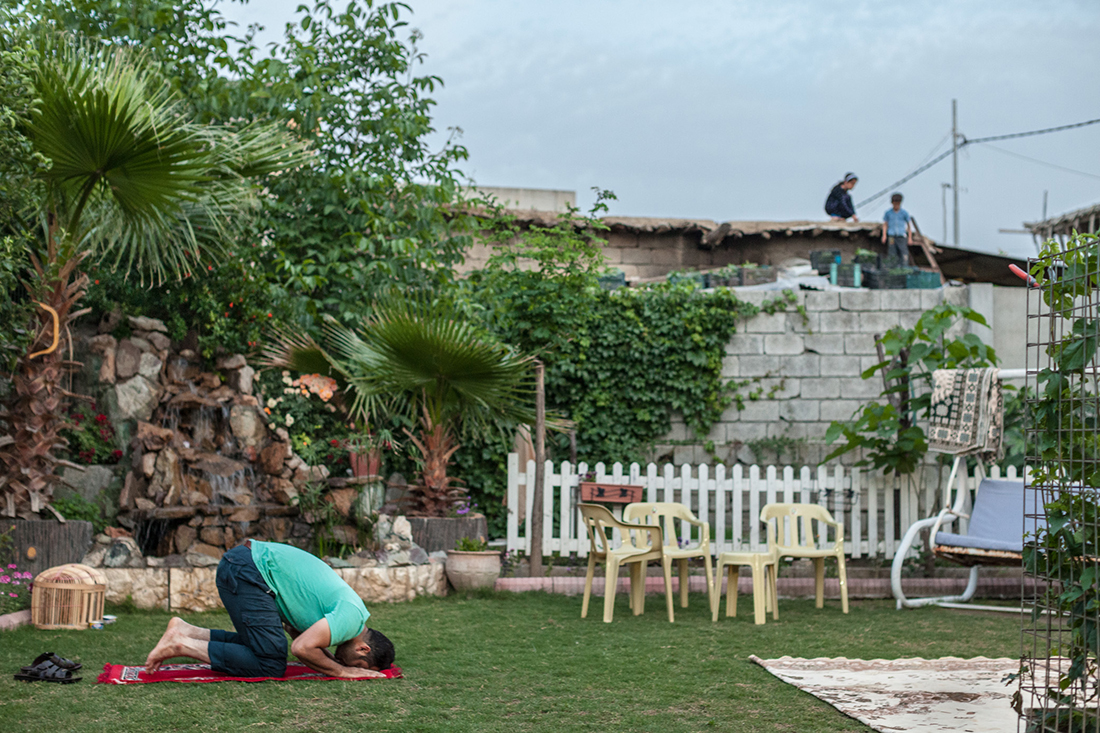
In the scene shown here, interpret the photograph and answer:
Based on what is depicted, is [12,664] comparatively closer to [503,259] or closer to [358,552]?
[358,552]

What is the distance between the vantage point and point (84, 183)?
5.12 m

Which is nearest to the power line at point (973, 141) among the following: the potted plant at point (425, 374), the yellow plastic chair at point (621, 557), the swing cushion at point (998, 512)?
the swing cushion at point (998, 512)

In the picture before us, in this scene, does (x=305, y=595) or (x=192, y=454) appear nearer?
(x=305, y=595)

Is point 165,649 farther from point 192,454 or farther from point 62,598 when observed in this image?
point 192,454

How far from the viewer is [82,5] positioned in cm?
716

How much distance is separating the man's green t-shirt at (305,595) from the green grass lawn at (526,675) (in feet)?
0.81

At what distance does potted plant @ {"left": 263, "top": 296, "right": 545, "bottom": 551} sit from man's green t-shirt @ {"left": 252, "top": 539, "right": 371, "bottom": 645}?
9.94 feet

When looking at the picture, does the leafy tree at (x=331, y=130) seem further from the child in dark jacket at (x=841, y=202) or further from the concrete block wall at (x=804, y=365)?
the child in dark jacket at (x=841, y=202)

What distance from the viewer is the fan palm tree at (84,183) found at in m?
Answer: 4.61

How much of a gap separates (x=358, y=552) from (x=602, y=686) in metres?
3.11

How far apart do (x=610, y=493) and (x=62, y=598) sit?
3945mm

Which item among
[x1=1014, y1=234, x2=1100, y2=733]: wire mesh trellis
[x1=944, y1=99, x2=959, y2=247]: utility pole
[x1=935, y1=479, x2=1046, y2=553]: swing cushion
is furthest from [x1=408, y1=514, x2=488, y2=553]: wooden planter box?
[x1=944, y1=99, x2=959, y2=247]: utility pole

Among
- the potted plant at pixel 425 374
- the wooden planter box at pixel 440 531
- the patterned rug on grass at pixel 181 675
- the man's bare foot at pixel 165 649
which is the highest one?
the potted plant at pixel 425 374

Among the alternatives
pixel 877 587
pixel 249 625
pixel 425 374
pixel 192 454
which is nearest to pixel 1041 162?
pixel 877 587
